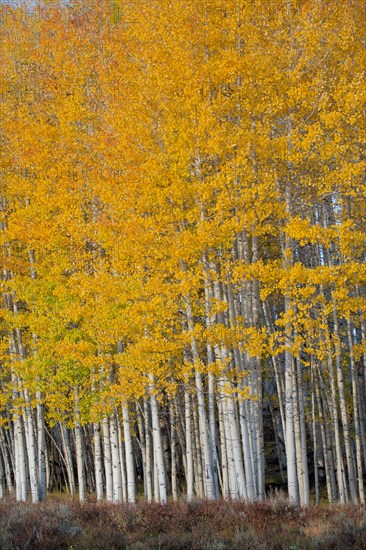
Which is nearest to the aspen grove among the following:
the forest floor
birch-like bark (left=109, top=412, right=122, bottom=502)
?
birch-like bark (left=109, top=412, right=122, bottom=502)

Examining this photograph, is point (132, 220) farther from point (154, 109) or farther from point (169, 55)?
point (169, 55)

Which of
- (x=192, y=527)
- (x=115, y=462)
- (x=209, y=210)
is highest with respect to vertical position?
(x=209, y=210)

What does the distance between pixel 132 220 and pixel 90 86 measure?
6.73 metres

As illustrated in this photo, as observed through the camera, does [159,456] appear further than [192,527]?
Yes

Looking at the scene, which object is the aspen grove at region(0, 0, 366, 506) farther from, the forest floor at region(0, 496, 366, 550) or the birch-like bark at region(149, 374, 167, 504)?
the forest floor at region(0, 496, 366, 550)

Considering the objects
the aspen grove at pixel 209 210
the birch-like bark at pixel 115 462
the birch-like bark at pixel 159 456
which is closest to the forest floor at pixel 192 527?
the aspen grove at pixel 209 210

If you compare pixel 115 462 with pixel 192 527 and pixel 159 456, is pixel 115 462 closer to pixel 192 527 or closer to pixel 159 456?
pixel 159 456

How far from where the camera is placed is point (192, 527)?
35.2 ft

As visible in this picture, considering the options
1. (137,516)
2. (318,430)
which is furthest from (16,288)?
(318,430)

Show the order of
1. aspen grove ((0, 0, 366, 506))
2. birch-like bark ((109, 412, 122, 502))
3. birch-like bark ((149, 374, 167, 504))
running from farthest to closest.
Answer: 1. birch-like bark ((109, 412, 122, 502))
2. birch-like bark ((149, 374, 167, 504))
3. aspen grove ((0, 0, 366, 506))

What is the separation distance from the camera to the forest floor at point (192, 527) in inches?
378

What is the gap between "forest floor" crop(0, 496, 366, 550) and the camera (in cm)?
961

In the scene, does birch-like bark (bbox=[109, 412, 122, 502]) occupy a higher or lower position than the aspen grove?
lower

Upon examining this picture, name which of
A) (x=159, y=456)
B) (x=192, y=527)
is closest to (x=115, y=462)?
(x=159, y=456)
